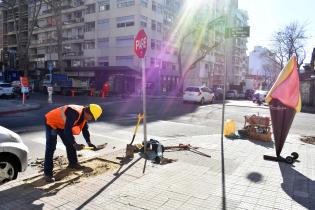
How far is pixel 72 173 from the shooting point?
19.7ft

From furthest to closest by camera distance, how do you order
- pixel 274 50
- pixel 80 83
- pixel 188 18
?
pixel 274 50 < pixel 188 18 < pixel 80 83

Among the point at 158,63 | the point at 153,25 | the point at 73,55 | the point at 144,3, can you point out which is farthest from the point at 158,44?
the point at 73,55

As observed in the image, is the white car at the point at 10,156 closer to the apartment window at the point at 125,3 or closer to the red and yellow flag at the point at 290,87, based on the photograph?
the red and yellow flag at the point at 290,87

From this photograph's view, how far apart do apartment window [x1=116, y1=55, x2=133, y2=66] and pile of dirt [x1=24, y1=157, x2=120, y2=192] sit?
40777 mm

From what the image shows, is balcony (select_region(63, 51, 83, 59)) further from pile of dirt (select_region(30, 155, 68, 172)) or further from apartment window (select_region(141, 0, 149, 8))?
pile of dirt (select_region(30, 155, 68, 172))

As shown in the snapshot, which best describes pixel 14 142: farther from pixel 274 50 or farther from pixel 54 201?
pixel 274 50

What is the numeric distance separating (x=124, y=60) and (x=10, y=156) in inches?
1695

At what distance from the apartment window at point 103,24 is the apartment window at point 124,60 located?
5340 mm

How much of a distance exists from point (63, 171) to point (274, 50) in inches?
2368

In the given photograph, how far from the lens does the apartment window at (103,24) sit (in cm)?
5000

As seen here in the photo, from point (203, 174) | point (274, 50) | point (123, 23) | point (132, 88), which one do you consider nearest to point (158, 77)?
point (132, 88)

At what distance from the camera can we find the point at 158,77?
48625mm

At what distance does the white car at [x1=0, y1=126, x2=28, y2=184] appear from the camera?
5.40 m

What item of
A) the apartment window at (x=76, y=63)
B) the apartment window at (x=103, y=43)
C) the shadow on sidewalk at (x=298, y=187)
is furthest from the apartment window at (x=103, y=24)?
the shadow on sidewalk at (x=298, y=187)
